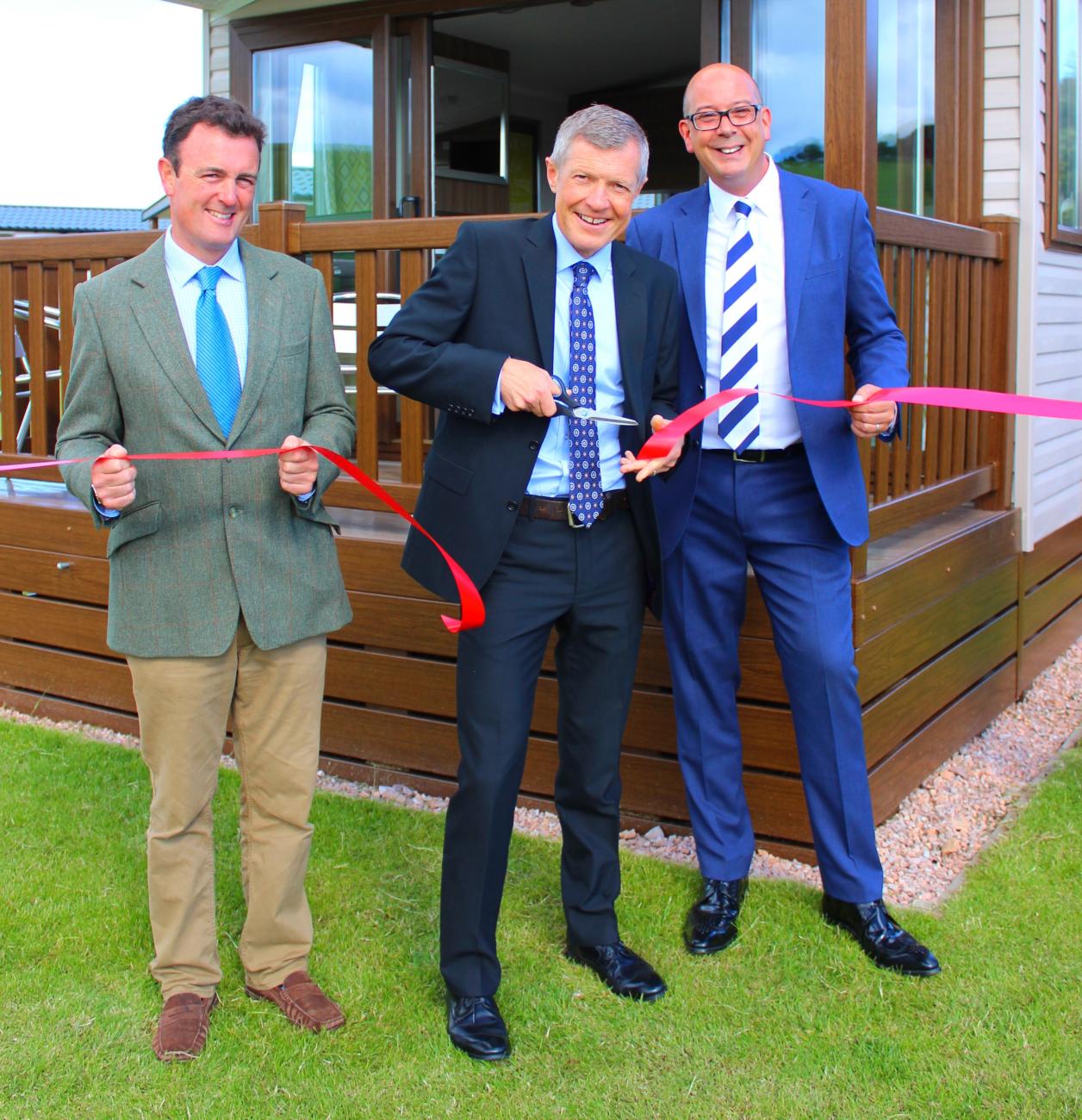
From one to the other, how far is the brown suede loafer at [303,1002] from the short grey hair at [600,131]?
1.92 m

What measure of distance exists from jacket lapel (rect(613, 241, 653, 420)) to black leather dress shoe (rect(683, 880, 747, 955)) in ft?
4.37

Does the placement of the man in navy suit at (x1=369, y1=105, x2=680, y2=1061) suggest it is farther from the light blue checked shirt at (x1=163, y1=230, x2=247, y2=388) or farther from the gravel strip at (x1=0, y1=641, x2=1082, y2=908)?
the gravel strip at (x1=0, y1=641, x2=1082, y2=908)

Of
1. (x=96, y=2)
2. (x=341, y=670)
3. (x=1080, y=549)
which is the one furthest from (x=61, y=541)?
(x=96, y=2)

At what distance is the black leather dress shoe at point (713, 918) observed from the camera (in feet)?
10.8

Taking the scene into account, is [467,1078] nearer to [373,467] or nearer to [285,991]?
[285,991]

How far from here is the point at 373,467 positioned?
470 cm

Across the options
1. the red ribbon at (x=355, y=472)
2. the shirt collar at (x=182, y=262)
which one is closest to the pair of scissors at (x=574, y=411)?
the red ribbon at (x=355, y=472)

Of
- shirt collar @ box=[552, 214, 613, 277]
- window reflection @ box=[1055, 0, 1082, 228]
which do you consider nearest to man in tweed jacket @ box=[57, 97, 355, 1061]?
shirt collar @ box=[552, 214, 613, 277]

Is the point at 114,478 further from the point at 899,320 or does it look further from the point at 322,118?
the point at 322,118

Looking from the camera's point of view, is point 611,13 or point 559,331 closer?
point 559,331

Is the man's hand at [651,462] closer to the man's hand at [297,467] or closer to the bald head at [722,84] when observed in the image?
the man's hand at [297,467]

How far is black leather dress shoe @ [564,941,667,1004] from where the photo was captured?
3059 millimetres

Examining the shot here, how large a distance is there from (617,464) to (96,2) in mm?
51824

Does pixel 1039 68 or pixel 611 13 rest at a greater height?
pixel 611 13
